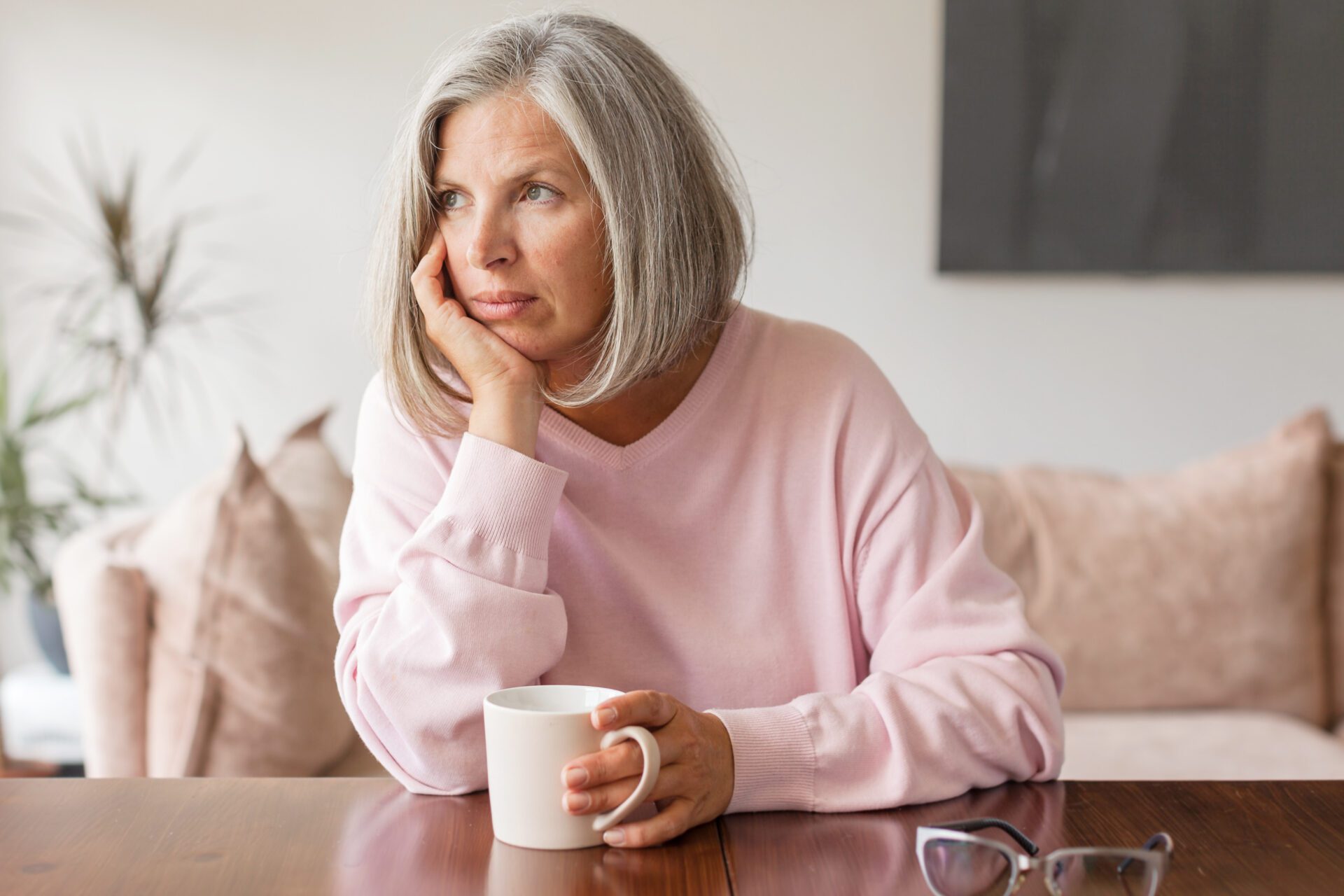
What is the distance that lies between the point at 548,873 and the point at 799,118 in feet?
8.15

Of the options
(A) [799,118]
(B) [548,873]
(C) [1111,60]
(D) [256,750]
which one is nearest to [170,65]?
(A) [799,118]

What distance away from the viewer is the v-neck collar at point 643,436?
43.9 inches

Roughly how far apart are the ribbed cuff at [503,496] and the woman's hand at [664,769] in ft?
0.67

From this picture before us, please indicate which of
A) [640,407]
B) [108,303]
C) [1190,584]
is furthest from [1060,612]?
[108,303]

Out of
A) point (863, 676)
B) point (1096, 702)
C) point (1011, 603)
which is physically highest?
point (1011, 603)

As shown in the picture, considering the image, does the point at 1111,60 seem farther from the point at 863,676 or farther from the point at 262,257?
the point at 863,676

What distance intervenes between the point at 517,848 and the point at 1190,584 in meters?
1.76

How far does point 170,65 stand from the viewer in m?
2.88

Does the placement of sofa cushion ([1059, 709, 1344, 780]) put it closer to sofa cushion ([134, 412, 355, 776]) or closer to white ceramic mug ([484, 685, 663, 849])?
sofa cushion ([134, 412, 355, 776])

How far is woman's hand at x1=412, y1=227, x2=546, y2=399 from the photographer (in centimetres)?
103

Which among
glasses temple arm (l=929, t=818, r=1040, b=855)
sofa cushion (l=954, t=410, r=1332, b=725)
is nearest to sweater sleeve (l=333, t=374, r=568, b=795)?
glasses temple arm (l=929, t=818, r=1040, b=855)

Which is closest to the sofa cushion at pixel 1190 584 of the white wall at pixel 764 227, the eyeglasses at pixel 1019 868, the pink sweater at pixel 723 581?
the white wall at pixel 764 227

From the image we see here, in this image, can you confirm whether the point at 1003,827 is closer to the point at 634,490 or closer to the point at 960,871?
the point at 960,871

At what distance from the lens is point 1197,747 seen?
6.66 ft
